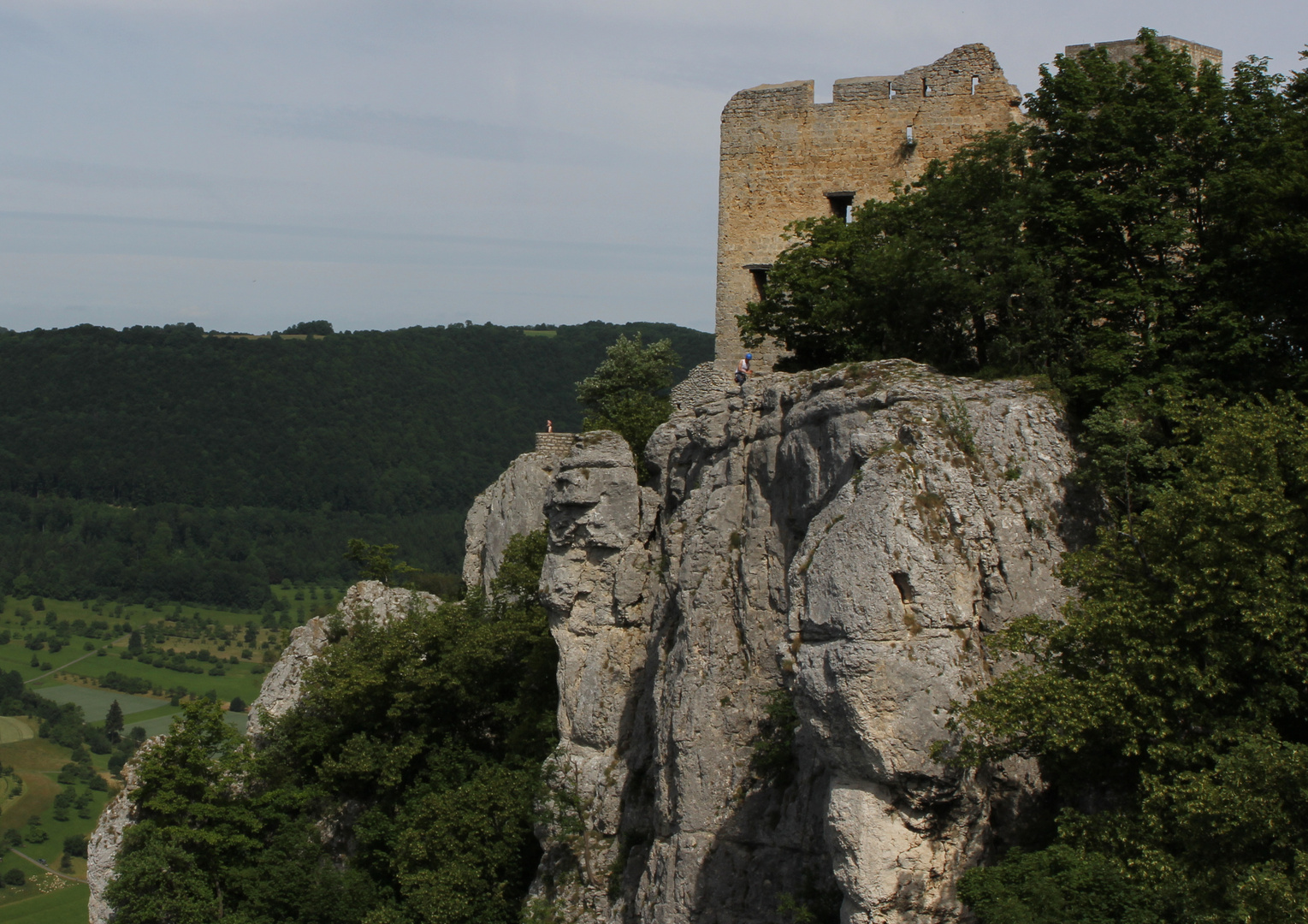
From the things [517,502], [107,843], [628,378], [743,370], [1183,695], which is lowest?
[107,843]

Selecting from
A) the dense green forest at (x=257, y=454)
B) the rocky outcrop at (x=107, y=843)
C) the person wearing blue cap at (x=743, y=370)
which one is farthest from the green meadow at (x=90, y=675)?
the person wearing blue cap at (x=743, y=370)

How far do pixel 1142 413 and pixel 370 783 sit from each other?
65.3 ft

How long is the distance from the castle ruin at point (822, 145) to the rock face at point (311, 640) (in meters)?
11.3

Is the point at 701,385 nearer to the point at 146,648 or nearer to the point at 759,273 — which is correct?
the point at 759,273

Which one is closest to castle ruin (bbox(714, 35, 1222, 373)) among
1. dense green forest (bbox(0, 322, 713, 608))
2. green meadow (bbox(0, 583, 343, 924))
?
green meadow (bbox(0, 583, 343, 924))

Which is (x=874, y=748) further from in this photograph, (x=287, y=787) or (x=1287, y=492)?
(x=287, y=787)

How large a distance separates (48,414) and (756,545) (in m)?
197

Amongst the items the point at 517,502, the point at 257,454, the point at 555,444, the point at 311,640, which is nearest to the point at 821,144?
the point at 555,444

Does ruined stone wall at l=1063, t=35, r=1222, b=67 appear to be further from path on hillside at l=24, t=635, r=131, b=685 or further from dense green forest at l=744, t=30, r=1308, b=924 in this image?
path on hillside at l=24, t=635, r=131, b=685

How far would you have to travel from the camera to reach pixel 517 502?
37906 millimetres

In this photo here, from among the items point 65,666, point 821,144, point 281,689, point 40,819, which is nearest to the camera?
point 821,144

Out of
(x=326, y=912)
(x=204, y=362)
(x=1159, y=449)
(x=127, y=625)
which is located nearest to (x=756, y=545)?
(x=1159, y=449)

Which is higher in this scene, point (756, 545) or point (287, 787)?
point (756, 545)

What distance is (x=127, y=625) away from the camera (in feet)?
539
